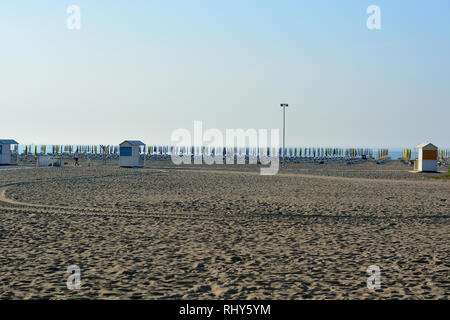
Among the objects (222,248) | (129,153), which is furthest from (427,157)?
(222,248)

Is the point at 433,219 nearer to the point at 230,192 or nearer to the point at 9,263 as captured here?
the point at 230,192

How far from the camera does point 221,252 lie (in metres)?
7.44

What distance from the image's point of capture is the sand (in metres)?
5.51

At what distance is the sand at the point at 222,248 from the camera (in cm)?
551

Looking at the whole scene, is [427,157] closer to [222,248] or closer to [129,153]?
[129,153]

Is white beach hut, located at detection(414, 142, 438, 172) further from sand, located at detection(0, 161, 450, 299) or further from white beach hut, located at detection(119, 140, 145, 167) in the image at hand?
white beach hut, located at detection(119, 140, 145, 167)

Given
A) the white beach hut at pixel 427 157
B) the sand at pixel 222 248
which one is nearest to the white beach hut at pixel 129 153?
the white beach hut at pixel 427 157

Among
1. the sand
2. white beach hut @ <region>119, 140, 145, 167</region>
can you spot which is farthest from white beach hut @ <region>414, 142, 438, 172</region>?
white beach hut @ <region>119, 140, 145, 167</region>

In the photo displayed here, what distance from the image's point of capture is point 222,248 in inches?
305

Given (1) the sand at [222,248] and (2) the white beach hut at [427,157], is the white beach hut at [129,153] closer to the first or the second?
(2) the white beach hut at [427,157]
